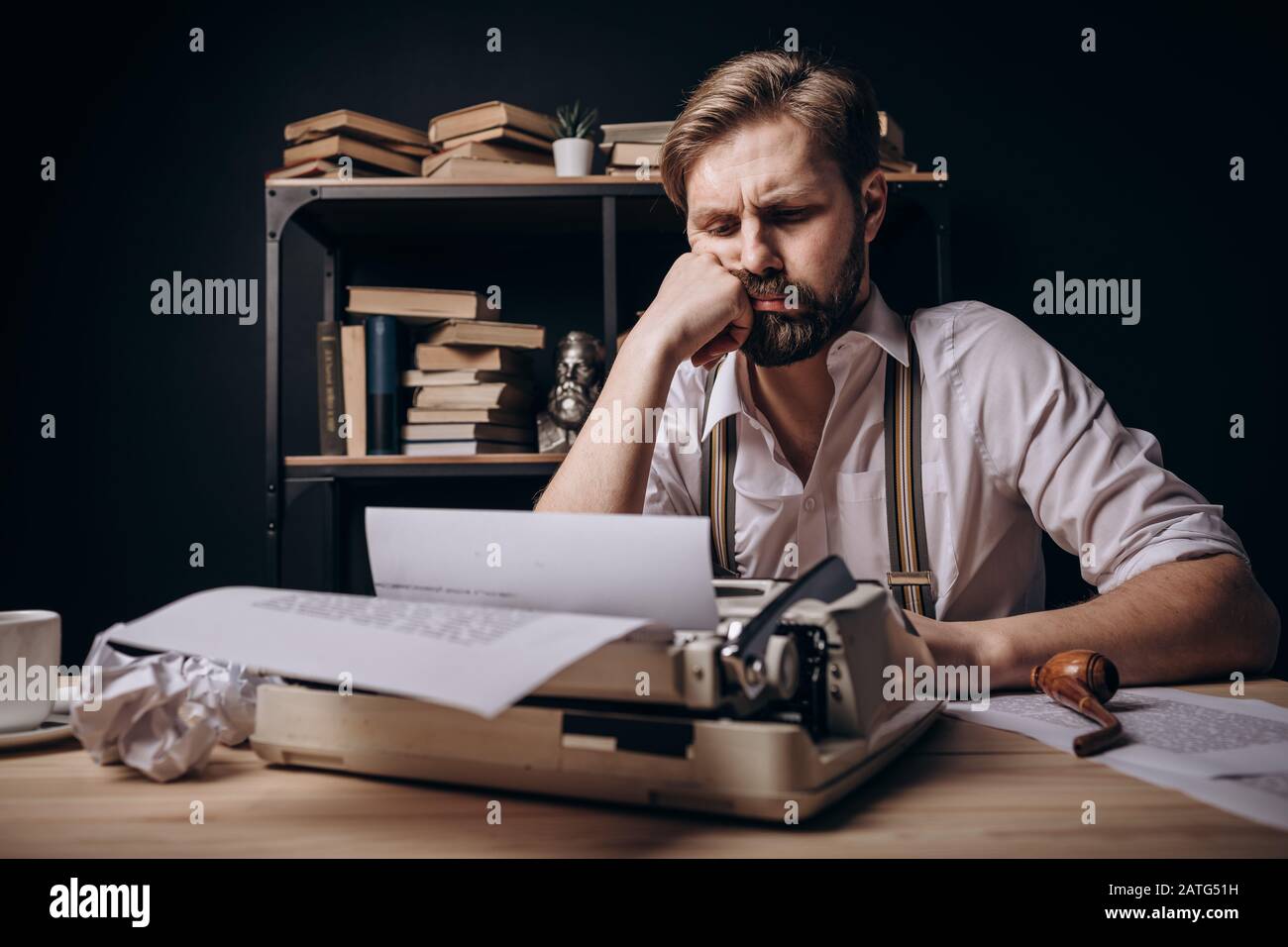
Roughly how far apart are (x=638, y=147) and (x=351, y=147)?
0.57 meters

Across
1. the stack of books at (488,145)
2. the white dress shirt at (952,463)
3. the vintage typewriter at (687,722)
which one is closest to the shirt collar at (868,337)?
the white dress shirt at (952,463)

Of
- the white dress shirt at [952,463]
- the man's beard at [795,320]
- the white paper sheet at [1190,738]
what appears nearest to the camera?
the white paper sheet at [1190,738]

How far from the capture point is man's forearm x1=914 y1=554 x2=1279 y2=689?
852 mm

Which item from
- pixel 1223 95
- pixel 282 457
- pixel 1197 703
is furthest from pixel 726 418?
pixel 1223 95

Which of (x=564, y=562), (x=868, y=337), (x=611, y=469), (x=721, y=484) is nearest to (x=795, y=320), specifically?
(x=868, y=337)

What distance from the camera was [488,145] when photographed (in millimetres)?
1922

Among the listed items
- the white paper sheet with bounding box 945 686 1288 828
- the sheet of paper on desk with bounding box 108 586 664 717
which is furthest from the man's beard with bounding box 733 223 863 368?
the sheet of paper on desk with bounding box 108 586 664 717

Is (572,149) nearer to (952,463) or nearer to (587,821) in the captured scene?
(952,463)

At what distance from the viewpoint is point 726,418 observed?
144 cm

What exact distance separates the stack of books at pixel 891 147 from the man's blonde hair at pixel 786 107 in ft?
1.17

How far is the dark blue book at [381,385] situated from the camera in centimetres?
195

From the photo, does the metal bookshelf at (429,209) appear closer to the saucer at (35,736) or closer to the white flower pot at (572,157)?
the white flower pot at (572,157)

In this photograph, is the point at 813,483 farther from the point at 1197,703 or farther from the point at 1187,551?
the point at 1197,703
